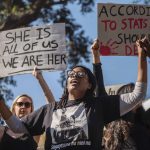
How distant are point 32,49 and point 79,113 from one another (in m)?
2.00

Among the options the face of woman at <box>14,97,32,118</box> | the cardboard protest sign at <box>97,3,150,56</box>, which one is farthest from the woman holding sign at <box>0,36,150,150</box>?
the cardboard protest sign at <box>97,3,150,56</box>

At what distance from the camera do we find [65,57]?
584 centimetres

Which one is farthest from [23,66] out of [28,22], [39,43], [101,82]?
[28,22]

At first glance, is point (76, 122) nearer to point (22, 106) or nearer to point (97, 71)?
point (97, 71)

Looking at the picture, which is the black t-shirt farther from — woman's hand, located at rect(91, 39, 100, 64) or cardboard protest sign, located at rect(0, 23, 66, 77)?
cardboard protest sign, located at rect(0, 23, 66, 77)

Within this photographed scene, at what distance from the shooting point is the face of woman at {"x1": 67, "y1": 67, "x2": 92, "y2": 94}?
424 cm

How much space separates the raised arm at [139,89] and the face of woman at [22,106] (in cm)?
124

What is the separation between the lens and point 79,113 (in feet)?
13.6

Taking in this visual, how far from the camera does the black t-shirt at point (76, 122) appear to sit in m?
4.06

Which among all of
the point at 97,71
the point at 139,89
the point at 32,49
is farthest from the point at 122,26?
the point at 139,89

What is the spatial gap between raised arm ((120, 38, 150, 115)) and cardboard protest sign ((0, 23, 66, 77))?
1.67 metres

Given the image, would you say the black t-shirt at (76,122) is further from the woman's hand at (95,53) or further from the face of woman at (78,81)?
the woman's hand at (95,53)

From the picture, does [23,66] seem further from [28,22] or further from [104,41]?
[28,22]

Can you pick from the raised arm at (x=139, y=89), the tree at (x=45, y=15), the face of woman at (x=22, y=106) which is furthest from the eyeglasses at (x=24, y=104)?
the tree at (x=45, y=15)
